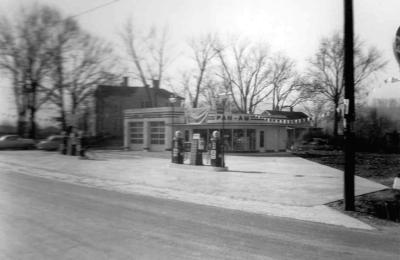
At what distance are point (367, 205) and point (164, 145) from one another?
91.0 feet

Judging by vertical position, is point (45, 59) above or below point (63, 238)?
above

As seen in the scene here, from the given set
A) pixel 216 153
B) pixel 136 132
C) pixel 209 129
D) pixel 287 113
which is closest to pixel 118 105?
pixel 136 132

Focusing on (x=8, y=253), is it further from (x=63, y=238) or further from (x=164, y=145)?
(x=164, y=145)

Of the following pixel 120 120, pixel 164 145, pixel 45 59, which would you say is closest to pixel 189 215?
pixel 164 145

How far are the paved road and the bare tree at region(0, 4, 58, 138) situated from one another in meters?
27.7

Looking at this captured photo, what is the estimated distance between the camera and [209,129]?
3425cm

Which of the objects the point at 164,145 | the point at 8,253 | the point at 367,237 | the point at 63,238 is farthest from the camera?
the point at 164,145

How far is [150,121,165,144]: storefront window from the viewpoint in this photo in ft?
121

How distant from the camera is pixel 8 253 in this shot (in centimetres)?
509

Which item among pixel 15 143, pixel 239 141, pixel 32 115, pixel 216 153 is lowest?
pixel 15 143

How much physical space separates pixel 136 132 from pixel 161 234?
3377cm

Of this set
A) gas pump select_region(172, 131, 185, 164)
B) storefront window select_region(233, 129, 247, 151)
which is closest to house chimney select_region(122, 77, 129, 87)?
storefront window select_region(233, 129, 247, 151)

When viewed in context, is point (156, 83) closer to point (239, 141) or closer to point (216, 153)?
point (239, 141)

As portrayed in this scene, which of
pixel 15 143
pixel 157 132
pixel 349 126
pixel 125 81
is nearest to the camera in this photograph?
pixel 349 126
